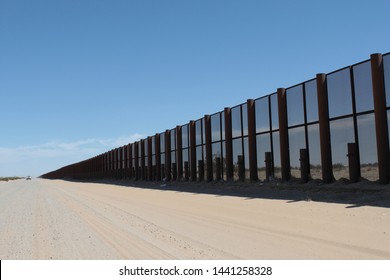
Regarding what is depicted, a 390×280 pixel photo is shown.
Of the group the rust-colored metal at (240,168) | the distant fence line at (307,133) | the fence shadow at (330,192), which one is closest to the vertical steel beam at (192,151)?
the distant fence line at (307,133)

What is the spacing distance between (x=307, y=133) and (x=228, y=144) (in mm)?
8593

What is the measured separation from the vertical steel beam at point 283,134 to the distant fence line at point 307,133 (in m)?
0.05

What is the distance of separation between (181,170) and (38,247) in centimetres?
2930

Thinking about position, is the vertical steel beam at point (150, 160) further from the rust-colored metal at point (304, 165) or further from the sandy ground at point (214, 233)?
the sandy ground at point (214, 233)

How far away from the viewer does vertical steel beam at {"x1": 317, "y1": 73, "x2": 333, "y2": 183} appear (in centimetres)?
1884

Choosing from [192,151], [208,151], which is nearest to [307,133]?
[208,151]

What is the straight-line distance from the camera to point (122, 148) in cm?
6650

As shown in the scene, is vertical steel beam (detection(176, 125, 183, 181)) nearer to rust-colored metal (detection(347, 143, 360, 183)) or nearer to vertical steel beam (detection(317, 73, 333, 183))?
vertical steel beam (detection(317, 73, 333, 183))

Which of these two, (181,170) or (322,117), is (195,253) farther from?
(181,170)

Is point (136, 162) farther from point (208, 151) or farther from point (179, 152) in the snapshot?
point (208, 151)

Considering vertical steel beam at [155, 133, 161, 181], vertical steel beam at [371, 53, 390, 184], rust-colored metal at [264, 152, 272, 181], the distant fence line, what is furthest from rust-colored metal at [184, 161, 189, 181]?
vertical steel beam at [371, 53, 390, 184]

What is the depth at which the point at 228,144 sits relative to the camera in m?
28.9

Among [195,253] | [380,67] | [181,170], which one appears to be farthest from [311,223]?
[181,170]
